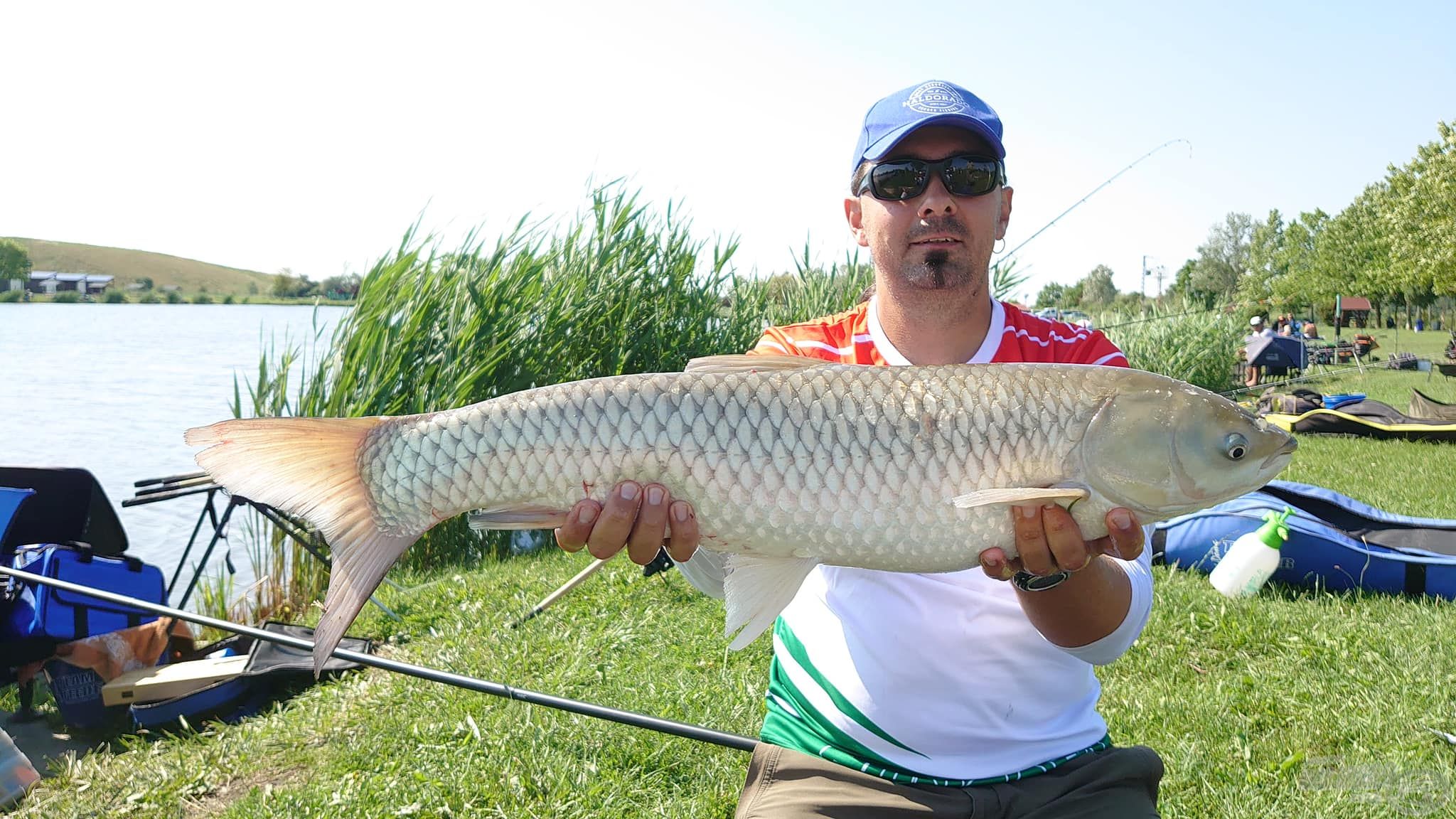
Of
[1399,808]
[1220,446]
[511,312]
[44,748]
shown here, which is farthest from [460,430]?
[511,312]

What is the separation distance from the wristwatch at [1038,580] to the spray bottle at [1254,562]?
3.02m

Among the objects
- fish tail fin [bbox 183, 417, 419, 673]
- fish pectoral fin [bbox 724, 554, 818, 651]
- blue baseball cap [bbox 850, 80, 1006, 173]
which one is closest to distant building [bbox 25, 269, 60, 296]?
fish tail fin [bbox 183, 417, 419, 673]

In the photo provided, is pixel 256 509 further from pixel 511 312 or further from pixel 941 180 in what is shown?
pixel 941 180

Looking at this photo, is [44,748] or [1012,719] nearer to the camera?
[1012,719]

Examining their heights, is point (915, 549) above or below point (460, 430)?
below

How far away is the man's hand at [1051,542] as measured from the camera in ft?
4.95

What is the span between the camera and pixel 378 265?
20.4ft

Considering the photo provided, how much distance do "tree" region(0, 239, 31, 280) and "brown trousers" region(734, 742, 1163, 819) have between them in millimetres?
82740

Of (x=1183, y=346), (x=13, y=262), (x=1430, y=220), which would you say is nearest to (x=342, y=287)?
(x=1183, y=346)

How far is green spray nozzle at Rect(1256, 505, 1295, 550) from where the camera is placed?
4.14m

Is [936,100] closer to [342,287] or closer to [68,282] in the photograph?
[342,287]

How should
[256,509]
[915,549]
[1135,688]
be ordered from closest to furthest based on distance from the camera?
[915,549] → [1135,688] → [256,509]

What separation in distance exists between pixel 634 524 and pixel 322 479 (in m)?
0.52

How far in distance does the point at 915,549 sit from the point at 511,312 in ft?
17.4
